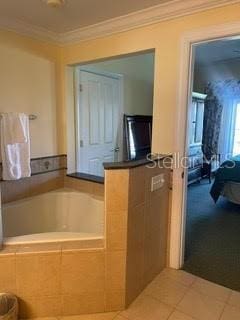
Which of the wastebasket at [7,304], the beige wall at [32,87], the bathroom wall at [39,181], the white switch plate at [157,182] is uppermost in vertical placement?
the beige wall at [32,87]

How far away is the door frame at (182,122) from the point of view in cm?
185

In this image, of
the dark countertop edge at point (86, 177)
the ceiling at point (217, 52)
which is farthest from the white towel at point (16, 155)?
the ceiling at point (217, 52)

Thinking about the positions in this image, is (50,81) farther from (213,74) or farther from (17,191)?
(213,74)

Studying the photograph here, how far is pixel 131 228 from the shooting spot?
1786 mm

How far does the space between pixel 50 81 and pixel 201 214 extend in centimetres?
275

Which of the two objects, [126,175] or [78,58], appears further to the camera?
[78,58]

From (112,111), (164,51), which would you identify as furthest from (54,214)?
(164,51)

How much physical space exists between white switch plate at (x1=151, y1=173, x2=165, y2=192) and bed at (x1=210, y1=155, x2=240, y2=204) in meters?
2.12

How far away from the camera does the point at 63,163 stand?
3043 millimetres

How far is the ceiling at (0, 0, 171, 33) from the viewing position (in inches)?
77.5

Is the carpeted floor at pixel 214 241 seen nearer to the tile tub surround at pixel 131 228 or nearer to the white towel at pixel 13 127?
the tile tub surround at pixel 131 228

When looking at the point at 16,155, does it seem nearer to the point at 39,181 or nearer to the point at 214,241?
the point at 39,181

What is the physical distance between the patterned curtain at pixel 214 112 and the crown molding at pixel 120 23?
12.3 feet

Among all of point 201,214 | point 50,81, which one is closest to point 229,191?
point 201,214
